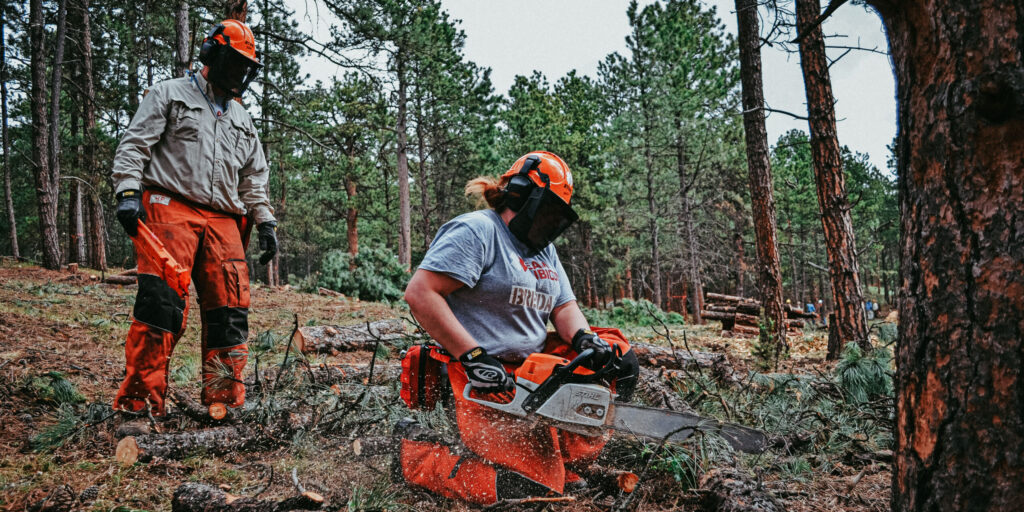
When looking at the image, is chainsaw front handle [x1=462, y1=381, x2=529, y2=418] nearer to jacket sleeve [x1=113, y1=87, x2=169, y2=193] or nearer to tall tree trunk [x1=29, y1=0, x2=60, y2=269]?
jacket sleeve [x1=113, y1=87, x2=169, y2=193]

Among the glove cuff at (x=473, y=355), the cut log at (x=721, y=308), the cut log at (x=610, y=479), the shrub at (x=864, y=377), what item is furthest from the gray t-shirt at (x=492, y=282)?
the cut log at (x=721, y=308)

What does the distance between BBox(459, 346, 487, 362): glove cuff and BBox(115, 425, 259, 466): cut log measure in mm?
A: 1349

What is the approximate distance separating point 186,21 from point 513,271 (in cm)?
688

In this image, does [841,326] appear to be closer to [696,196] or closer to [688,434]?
[688,434]

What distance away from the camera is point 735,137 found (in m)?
21.7

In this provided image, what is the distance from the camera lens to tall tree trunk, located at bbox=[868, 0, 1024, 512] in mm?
1067

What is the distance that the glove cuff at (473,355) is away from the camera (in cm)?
219

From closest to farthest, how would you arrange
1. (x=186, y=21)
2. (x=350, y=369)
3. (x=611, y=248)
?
(x=350, y=369)
(x=186, y=21)
(x=611, y=248)

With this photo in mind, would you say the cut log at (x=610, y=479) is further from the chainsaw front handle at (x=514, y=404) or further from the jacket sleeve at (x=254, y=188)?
the jacket sleeve at (x=254, y=188)

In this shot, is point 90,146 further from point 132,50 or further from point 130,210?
point 130,210

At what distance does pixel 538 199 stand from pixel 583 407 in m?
0.97

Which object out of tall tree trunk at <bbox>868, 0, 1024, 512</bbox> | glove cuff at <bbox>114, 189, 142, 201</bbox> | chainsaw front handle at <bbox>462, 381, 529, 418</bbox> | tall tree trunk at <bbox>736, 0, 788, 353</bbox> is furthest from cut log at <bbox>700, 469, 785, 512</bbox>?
tall tree trunk at <bbox>736, 0, 788, 353</bbox>

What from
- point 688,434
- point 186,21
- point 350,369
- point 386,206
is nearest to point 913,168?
point 688,434

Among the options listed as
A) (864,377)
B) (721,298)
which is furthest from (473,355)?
(721,298)
